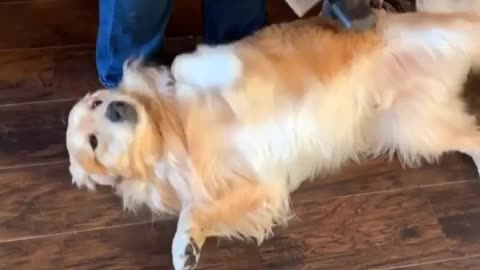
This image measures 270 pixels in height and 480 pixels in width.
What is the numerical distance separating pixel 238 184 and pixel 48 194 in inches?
19.5

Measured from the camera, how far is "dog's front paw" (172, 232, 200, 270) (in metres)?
1.78

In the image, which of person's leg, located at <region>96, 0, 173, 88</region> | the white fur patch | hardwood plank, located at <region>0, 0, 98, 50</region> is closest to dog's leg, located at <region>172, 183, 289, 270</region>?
the white fur patch

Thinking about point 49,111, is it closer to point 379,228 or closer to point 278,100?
point 278,100

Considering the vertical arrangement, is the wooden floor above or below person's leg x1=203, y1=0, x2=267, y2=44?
below

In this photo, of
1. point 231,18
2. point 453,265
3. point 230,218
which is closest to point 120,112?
point 230,218

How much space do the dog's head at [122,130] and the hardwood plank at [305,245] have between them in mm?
179

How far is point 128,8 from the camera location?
1795 millimetres

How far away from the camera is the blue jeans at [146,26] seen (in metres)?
1.83

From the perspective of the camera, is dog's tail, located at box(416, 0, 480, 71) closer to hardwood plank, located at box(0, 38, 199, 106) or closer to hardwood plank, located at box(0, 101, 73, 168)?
hardwood plank, located at box(0, 38, 199, 106)

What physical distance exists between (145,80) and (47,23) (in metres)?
0.62

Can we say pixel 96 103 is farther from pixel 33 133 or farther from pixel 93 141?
pixel 33 133

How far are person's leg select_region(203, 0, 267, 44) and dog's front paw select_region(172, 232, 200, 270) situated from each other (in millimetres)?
579

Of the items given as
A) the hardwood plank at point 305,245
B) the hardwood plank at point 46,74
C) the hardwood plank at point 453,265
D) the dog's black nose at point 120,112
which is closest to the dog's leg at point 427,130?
the hardwood plank at point 305,245

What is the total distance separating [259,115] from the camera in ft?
5.96
